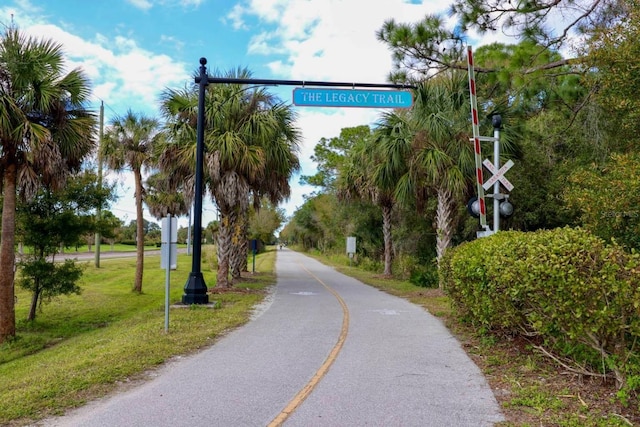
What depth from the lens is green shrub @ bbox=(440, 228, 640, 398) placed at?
4.67 meters

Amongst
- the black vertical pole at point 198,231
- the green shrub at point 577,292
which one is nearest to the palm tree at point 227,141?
the black vertical pole at point 198,231

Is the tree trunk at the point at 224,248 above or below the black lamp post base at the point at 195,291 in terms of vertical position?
above

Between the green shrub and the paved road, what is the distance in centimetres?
113

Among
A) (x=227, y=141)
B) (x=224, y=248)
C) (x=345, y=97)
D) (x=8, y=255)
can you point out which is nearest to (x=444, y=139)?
(x=345, y=97)

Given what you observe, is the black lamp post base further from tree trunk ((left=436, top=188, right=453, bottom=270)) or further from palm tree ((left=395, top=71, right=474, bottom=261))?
tree trunk ((left=436, top=188, right=453, bottom=270))

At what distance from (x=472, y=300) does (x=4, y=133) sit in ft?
39.7

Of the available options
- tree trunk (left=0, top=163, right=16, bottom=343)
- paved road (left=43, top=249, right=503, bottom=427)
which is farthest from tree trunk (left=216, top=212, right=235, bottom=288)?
paved road (left=43, top=249, right=503, bottom=427)

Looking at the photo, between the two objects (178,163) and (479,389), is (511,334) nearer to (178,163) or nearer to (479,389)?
(479,389)

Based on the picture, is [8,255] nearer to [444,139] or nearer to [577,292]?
[444,139]

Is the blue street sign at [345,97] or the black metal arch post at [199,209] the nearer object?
the blue street sign at [345,97]

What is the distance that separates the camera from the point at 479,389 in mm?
5840

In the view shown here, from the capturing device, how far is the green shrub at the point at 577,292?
15.3ft

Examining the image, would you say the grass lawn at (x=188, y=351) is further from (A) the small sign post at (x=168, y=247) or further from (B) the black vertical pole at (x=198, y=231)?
(A) the small sign post at (x=168, y=247)

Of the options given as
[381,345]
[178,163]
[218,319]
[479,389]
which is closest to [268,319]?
[218,319]
